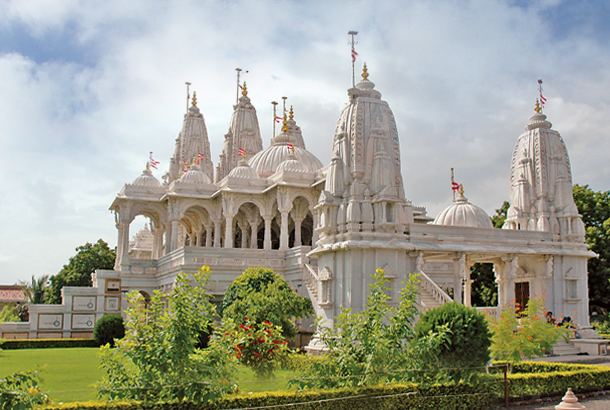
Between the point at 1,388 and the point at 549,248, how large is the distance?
2497 centimetres

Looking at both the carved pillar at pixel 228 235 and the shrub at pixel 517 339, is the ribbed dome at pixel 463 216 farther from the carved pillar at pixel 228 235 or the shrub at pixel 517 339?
the shrub at pixel 517 339

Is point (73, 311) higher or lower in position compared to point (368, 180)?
lower

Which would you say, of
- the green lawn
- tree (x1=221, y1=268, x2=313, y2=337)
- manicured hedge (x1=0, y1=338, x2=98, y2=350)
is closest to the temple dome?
tree (x1=221, y1=268, x2=313, y2=337)

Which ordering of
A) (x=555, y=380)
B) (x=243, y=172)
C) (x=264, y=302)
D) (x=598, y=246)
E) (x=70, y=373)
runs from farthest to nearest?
(x=243, y=172) → (x=598, y=246) → (x=264, y=302) → (x=70, y=373) → (x=555, y=380)

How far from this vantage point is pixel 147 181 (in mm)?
49500

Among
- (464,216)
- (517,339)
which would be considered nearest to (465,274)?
(464,216)

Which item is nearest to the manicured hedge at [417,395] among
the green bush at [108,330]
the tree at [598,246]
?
the tree at [598,246]

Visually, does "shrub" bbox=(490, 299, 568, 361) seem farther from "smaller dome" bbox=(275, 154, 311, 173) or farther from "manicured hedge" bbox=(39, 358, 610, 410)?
"smaller dome" bbox=(275, 154, 311, 173)

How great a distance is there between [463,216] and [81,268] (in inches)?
1465

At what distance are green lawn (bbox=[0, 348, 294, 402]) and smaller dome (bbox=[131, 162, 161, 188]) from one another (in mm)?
16565

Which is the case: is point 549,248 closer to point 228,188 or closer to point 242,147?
point 228,188

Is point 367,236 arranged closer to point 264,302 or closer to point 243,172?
point 264,302

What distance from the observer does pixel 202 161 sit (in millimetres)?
61469

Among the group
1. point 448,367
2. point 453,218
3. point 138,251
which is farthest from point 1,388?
point 138,251
